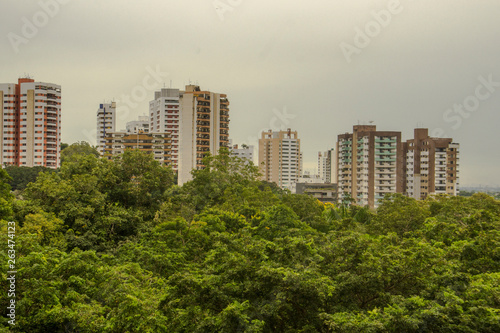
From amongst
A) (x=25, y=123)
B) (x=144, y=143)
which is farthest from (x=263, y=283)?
(x=25, y=123)

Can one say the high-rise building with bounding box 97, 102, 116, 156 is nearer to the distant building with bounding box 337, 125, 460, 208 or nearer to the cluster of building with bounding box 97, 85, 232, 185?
the cluster of building with bounding box 97, 85, 232, 185

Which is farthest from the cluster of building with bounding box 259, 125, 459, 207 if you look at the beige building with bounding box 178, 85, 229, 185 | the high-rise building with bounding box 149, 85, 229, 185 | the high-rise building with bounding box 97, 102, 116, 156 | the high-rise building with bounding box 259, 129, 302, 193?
the high-rise building with bounding box 97, 102, 116, 156

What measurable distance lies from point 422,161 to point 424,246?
54766mm

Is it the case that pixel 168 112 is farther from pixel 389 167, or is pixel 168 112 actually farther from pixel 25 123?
pixel 389 167

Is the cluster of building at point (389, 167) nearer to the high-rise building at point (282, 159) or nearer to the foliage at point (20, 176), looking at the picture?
the foliage at point (20, 176)

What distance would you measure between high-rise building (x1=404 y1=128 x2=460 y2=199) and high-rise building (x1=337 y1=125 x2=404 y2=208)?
6.59ft

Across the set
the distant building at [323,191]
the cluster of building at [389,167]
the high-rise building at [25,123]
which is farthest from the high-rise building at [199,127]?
the high-rise building at [25,123]

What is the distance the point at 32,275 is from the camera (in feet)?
35.5

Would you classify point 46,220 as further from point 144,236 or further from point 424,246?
point 424,246

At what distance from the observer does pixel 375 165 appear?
213 ft

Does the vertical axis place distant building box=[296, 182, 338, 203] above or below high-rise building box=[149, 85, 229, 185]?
below

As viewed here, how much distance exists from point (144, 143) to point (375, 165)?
33.8m

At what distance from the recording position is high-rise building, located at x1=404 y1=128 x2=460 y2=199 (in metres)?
61.9

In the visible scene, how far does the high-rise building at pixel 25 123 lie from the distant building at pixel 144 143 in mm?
9345
